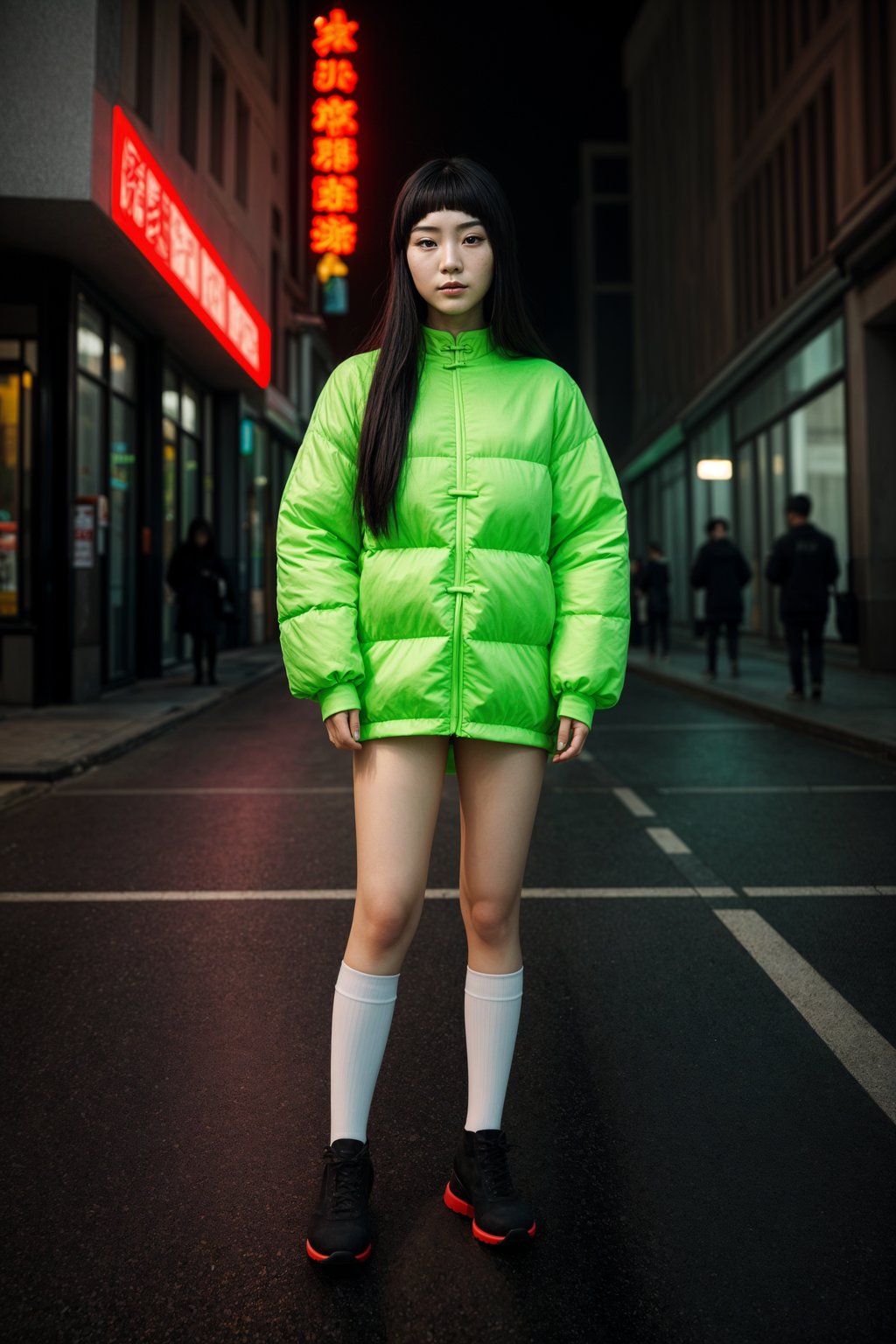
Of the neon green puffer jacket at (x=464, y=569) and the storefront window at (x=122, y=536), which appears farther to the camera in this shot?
→ the storefront window at (x=122, y=536)

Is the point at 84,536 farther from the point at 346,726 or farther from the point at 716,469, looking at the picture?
the point at 716,469

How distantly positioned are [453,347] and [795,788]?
6.22 m

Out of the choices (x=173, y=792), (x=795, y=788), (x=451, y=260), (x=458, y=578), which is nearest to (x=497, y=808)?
(x=458, y=578)

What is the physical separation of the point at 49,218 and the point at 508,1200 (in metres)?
11.5

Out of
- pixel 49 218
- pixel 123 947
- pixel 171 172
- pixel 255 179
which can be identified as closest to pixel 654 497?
pixel 255 179

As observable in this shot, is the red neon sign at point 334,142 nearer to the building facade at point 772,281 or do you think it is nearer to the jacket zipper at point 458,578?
the building facade at point 772,281

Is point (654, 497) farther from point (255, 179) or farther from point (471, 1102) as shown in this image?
point (471, 1102)

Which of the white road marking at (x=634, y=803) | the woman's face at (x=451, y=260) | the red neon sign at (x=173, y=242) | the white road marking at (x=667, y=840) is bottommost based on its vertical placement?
the white road marking at (x=667, y=840)

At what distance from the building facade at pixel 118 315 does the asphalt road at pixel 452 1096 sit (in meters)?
7.38

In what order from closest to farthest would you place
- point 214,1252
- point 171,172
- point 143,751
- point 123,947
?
point 214,1252 → point 123,947 → point 143,751 → point 171,172

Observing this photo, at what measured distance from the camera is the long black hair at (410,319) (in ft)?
7.96

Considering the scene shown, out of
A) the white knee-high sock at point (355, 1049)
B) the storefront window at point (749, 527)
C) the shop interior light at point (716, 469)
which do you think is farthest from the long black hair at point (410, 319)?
the storefront window at point (749, 527)

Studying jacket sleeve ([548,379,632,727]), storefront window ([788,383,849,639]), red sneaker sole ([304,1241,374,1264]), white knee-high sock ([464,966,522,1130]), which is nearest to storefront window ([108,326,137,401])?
storefront window ([788,383,849,639])

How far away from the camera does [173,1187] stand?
263 cm
